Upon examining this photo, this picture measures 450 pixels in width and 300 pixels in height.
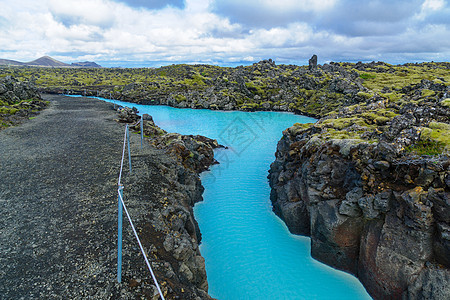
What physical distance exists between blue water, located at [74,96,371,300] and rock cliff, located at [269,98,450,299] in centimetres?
138

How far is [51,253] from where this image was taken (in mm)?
12469

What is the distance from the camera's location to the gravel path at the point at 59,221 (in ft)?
35.7

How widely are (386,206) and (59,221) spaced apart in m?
19.9

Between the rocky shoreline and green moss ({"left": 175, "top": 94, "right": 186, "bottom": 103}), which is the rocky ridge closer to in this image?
the rocky shoreline

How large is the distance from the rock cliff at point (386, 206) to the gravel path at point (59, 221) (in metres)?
14.2

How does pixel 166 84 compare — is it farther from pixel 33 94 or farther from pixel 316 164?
pixel 316 164

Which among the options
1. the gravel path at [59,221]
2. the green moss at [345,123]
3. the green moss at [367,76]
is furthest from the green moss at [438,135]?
the green moss at [367,76]

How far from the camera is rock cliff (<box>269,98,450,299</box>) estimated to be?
13953 millimetres

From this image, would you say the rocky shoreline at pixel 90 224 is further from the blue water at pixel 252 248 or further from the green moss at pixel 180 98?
the green moss at pixel 180 98

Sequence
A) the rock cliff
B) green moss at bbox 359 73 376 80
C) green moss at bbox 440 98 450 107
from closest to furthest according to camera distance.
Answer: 1. the rock cliff
2. green moss at bbox 440 98 450 107
3. green moss at bbox 359 73 376 80

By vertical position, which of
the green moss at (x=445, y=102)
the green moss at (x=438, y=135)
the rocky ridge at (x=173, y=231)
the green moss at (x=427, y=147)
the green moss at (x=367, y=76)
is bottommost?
the rocky ridge at (x=173, y=231)

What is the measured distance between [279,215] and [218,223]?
6408mm

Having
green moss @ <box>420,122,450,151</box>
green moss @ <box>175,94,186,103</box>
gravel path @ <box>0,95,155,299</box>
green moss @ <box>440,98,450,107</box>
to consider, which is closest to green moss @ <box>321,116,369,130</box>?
green moss @ <box>440,98,450,107</box>

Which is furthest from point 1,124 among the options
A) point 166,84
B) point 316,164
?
point 166,84
